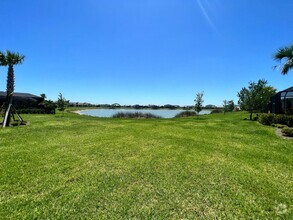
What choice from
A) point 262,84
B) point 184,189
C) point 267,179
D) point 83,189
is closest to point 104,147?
point 83,189

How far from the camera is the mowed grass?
3830 millimetres

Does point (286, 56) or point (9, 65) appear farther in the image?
point (9, 65)

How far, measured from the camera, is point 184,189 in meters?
4.73

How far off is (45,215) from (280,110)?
24.9 m

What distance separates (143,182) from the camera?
Answer: 511 centimetres

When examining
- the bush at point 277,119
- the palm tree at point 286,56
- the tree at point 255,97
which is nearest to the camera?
the palm tree at point 286,56

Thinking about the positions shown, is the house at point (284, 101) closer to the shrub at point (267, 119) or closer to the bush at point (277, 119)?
the shrub at point (267, 119)

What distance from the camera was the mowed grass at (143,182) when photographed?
12.6ft

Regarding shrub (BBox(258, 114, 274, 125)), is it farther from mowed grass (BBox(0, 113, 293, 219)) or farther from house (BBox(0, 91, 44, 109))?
house (BBox(0, 91, 44, 109))

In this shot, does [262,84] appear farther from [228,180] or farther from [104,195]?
[104,195]

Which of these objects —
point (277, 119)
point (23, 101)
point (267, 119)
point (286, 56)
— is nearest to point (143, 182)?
point (286, 56)

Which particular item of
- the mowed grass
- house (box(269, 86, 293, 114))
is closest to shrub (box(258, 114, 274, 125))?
house (box(269, 86, 293, 114))

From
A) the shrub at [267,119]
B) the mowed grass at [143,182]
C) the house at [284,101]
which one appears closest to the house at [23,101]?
the mowed grass at [143,182]

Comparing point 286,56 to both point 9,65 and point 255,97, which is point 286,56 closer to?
point 255,97
